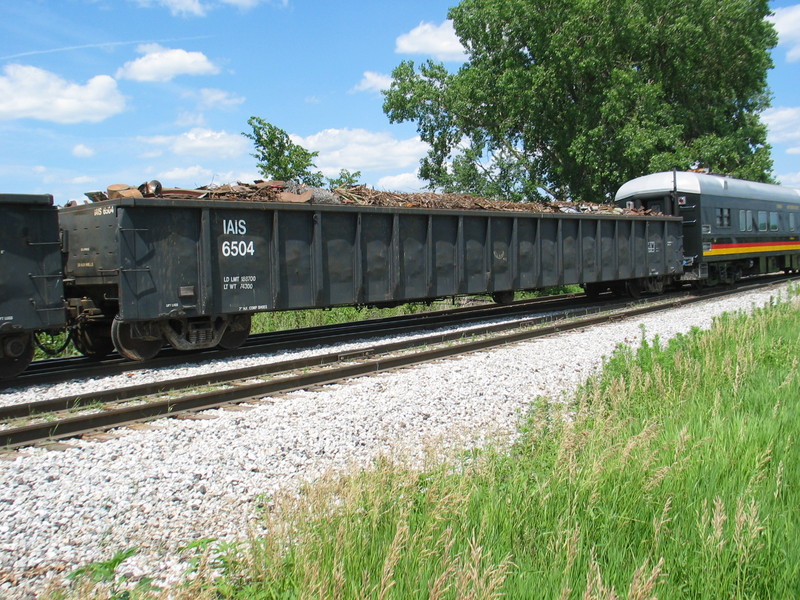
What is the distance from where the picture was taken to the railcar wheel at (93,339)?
34.2 feet

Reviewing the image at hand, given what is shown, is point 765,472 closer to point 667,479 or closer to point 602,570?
point 667,479

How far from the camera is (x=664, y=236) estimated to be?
65.6ft

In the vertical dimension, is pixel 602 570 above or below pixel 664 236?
below

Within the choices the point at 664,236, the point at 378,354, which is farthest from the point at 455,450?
the point at 664,236

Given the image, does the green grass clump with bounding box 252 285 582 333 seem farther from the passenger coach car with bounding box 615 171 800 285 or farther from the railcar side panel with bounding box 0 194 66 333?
the passenger coach car with bounding box 615 171 800 285

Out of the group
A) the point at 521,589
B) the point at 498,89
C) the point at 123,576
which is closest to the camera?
the point at 521,589

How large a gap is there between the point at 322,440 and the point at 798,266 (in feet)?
87.3

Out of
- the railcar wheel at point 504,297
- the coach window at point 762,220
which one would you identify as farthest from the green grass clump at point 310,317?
the coach window at point 762,220

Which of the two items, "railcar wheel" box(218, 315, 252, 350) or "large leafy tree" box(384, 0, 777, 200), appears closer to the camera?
"railcar wheel" box(218, 315, 252, 350)

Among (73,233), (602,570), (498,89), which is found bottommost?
(602,570)

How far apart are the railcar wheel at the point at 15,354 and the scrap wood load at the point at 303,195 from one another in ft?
8.17

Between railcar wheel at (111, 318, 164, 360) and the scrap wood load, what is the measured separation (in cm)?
196

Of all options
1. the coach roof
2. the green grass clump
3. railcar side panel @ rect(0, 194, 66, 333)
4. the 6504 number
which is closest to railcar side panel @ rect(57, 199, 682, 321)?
the 6504 number

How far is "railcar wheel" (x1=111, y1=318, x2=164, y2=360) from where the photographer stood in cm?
961
